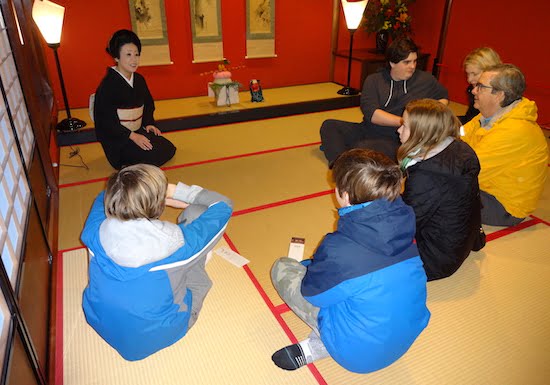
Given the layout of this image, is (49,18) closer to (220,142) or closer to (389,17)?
(220,142)

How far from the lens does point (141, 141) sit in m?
3.04

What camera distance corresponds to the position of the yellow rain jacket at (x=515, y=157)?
2139 mm

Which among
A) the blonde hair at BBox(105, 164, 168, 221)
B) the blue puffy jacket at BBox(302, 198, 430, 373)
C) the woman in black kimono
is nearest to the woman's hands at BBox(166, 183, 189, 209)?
the blonde hair at BBox(105, 164, 168, 221)

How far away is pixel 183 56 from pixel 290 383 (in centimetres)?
392

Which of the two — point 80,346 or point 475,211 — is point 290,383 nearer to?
point 80,346

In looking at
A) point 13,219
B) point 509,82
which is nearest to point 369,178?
point 13,219

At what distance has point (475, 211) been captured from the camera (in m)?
1.80

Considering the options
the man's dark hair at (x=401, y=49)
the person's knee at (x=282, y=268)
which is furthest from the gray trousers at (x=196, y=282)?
the man's dark hair at (x=401, y=49)

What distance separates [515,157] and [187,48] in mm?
3534

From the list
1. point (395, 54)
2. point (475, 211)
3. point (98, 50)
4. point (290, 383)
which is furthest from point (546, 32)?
point (98, 50)

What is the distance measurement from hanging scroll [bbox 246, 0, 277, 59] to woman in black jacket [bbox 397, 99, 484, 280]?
338cm

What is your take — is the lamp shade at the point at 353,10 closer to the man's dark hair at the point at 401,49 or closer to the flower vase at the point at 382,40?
the flower vase at the point at 382,40

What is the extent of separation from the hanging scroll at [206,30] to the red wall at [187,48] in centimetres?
7

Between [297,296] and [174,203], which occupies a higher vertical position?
[174,203]
